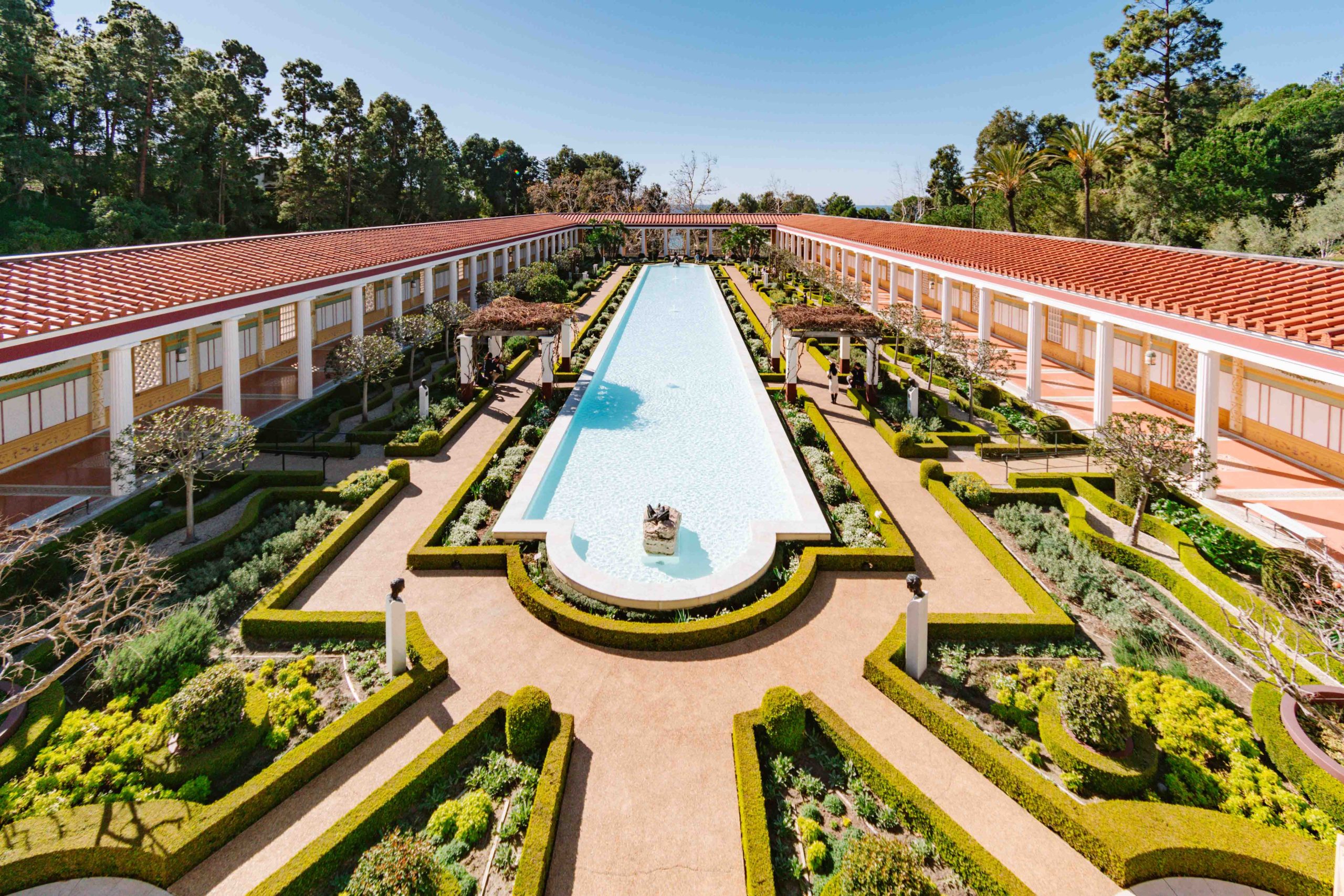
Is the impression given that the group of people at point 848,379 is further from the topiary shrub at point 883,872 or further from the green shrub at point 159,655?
the green shrub at point 159,655

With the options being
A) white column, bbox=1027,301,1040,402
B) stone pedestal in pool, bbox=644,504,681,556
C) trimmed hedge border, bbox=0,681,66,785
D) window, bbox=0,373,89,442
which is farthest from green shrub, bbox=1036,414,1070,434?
window, bbox=0,373,89,442

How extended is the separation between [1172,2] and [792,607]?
49857mm

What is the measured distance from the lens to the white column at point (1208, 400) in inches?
520

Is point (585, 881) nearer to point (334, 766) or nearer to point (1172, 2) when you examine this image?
point (334, 766)

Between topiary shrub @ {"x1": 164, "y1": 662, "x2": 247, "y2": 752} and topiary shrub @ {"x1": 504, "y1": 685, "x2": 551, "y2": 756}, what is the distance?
3003 millimetres

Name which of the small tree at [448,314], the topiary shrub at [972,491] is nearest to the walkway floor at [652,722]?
the topiary shrub at [972,491]

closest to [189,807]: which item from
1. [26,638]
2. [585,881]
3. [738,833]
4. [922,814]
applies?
[26,638]

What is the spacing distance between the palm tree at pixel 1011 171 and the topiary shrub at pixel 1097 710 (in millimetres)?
45549

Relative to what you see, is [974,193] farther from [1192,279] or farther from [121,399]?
[121,399]

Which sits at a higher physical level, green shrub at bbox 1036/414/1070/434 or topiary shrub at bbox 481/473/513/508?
green shrub at bbox 1036/414/1070/434

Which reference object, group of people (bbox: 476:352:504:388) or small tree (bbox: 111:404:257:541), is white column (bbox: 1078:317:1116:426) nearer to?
group of people (bbox: 476:352:504:388)

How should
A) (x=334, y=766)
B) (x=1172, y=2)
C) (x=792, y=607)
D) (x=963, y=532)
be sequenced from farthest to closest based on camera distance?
1. (x=1172, y=2)
2. (x=963, y=532)
3. (x=792, y=607)
4. (x=334, y=766)

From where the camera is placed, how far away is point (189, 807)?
668cm

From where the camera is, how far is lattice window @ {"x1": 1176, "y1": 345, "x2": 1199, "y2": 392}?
1888 cm
